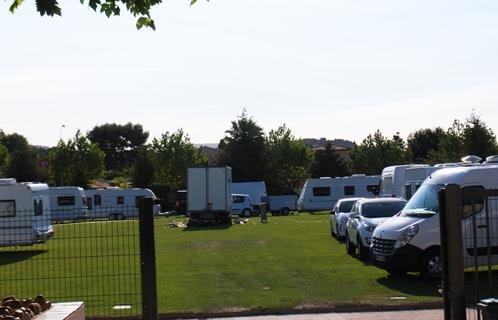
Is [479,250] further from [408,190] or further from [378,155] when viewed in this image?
[378,155]

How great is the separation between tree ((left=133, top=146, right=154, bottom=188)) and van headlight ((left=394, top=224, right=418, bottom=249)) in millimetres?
75270

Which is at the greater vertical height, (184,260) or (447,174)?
(447,174)

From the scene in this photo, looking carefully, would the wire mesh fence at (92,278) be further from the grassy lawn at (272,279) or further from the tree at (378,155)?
the tree at (378,155)

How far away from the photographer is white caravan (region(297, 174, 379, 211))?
58.0 meters

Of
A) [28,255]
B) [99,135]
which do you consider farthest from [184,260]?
[99,135]

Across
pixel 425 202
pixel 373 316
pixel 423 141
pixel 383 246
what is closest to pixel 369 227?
pixel 425 202

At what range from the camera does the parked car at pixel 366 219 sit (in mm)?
19375

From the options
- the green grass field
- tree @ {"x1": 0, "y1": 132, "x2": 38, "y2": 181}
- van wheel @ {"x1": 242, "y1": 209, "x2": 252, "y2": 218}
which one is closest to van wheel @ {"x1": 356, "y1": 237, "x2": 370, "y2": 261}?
the green grass field

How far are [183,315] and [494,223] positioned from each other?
19.4 ft

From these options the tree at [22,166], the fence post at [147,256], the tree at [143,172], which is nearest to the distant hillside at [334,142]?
the tree at [143,172]

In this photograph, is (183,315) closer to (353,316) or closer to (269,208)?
(353,316)

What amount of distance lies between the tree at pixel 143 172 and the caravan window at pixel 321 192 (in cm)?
3406

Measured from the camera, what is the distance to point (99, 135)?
13250 centimetres

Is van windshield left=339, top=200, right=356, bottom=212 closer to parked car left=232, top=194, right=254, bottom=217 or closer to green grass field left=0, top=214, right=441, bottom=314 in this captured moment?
green grass field left=0, top=214, right=441, bottom=314
